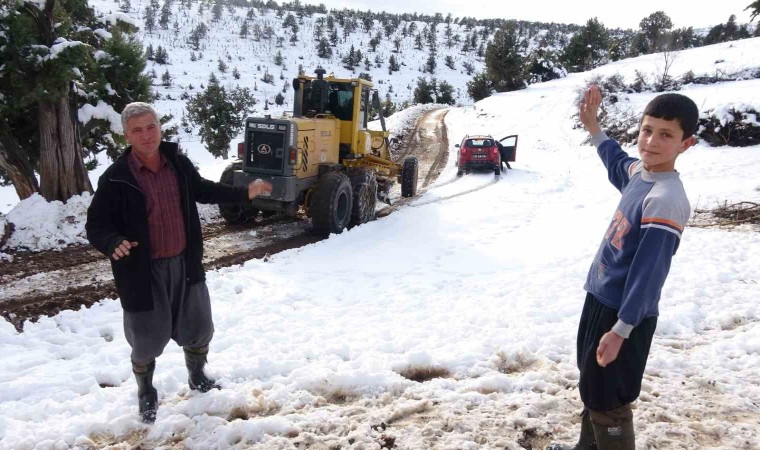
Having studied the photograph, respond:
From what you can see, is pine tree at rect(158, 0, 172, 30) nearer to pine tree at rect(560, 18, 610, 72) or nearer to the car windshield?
pine tree at rect(560, 18, 610, 72)

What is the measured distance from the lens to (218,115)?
29172 millimetres

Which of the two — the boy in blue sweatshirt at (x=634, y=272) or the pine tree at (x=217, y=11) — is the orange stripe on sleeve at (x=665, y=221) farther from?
the pine tree at (x=217, y=11)

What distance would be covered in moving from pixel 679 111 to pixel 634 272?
73 cm

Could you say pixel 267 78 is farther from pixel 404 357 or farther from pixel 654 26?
pixel 404 357

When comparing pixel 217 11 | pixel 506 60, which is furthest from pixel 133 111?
pixel 217 11

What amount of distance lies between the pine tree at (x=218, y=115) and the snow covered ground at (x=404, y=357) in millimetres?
23306

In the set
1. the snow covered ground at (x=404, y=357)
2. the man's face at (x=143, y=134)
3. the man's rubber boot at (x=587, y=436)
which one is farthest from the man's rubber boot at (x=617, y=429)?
the man's face at (x=143, y=134)

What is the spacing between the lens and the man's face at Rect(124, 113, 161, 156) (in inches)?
123

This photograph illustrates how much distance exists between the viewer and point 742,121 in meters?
14.8

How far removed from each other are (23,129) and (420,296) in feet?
28.3

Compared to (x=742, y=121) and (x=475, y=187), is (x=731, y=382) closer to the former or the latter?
(x=475, y=187)

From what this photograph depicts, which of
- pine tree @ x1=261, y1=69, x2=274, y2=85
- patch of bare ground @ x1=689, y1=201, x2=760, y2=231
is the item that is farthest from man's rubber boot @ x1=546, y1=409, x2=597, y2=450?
pine tree @ x1=261, y1=69, x2=274, y2=85

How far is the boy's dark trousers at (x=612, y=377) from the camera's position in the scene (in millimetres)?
2344

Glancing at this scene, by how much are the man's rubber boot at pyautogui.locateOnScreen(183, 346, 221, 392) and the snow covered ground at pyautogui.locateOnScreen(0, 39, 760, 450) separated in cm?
10
